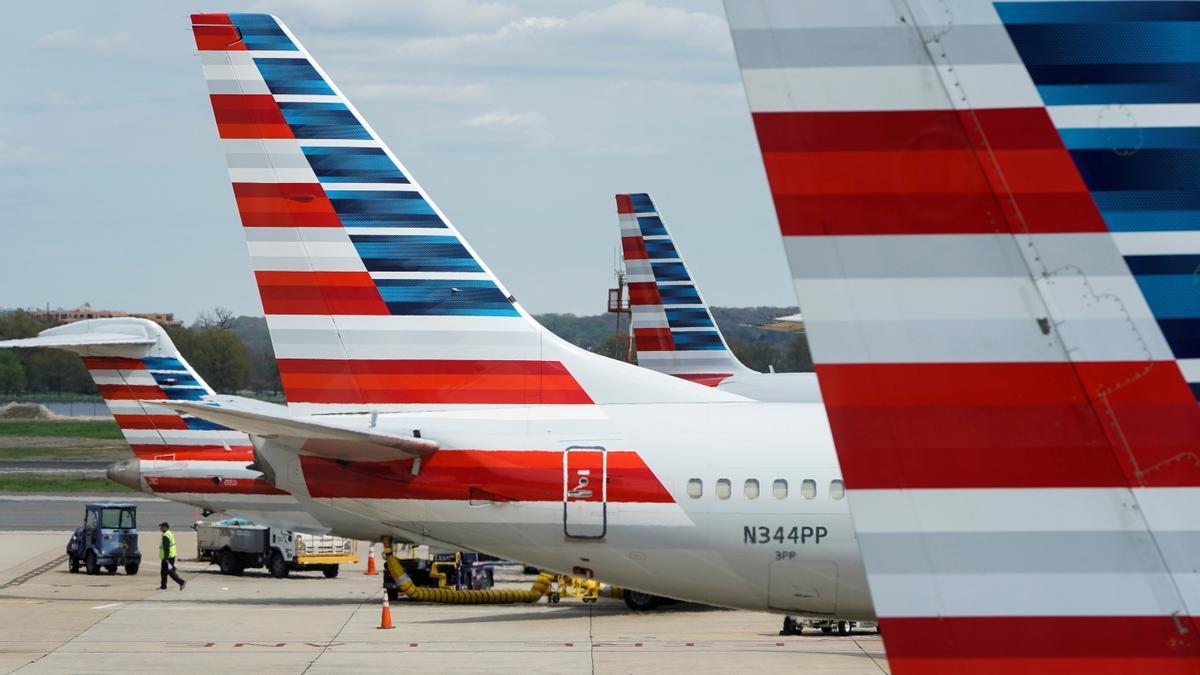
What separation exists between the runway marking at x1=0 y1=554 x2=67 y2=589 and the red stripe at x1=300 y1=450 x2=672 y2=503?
21481mm

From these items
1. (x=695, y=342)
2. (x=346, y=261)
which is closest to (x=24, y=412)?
(x=695, y=342)

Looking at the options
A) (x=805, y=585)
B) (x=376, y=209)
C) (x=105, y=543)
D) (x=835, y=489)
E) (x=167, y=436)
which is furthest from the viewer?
(x=105, y=543)

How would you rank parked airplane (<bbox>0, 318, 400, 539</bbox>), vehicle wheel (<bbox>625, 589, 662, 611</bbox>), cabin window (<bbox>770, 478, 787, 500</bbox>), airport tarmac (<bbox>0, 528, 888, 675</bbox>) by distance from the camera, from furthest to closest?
parked airplane (<bbox>0, 318, 400, 539</bbox>) < vehicle wheel (<bbox>625, 589, 662, 611</bbox>) < airport tarmac (<bbox>0, 528, 888, 675</bbox>) < cabin window (<bbox>770, 478, 787, 500</bbox>)

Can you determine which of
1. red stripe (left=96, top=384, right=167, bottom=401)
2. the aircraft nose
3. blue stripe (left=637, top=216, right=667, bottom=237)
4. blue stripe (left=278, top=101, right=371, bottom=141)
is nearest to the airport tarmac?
the aircraft nose

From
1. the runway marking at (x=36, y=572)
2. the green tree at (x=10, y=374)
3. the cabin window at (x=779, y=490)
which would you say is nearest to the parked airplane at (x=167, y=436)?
the runway marking at (x=36, y=572)

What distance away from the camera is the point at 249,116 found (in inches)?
613

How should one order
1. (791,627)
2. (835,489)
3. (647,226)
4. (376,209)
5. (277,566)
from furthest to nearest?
(647,226)
(277,566)
(791,627)
(376,209)
(835,489)

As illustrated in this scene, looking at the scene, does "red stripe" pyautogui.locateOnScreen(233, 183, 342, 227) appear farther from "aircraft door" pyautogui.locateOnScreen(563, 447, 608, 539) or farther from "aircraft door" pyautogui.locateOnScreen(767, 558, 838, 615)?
"aircraft door" pyautogui.locateOnScreen(767, 558, 838, 615)

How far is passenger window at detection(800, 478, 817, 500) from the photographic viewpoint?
45.8 feet

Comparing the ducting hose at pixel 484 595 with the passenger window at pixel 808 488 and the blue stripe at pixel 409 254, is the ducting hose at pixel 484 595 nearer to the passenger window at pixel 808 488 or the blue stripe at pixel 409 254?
the blue stripe at pixel 409 254

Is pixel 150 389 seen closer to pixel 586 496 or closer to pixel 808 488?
pixel 586 496

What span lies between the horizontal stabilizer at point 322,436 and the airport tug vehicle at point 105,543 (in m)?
23.8

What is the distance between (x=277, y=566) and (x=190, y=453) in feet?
17.3

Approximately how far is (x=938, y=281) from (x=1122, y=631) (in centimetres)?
100
